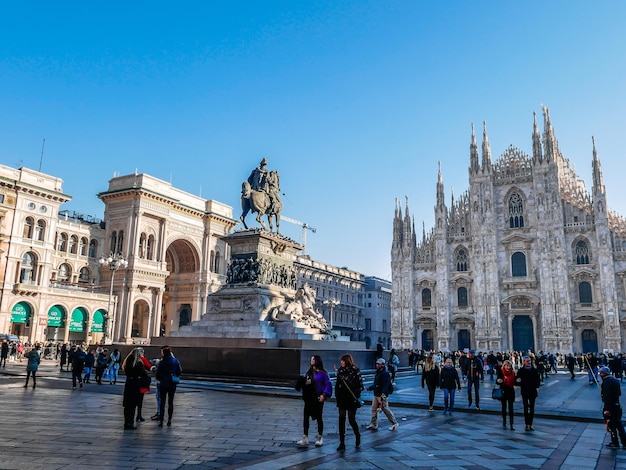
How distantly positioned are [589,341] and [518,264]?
32.7 feet

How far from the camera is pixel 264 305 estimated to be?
1962 centimetres

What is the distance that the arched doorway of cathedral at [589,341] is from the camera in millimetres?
48531

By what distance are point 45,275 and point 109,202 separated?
11.0 meters

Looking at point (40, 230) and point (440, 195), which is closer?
point (40, 230)

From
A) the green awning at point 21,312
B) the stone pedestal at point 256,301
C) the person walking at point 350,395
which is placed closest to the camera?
the person walking at point 350,395

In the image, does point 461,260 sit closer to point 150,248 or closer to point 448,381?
point 150,248

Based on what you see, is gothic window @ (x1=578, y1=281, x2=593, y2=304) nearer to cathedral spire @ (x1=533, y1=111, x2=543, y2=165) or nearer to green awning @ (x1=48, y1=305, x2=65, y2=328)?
cathedral spire @ (x1=533, y1=111, x2=543, y2=165)

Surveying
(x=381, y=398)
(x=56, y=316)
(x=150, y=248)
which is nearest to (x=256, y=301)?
(x=381, y=398)

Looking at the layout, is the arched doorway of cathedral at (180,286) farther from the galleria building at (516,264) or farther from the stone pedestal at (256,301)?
the stone pedestal at (256,301)

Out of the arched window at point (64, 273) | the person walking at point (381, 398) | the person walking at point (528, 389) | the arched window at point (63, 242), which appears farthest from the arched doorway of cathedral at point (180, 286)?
the person walking at point (528, 389)

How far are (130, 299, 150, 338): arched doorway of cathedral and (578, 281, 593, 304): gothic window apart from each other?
43.5 m

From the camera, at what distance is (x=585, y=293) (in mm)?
50062

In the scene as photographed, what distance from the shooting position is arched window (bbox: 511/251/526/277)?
176 feet

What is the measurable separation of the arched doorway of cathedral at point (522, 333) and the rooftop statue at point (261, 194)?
39104 millimetres
